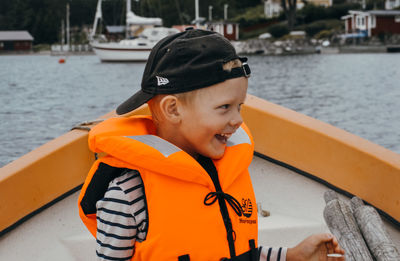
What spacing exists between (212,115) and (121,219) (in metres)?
0.31

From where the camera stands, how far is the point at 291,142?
2746 mm

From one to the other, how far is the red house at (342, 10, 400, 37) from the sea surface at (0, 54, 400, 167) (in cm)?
1448

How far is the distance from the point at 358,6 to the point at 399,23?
400 inches

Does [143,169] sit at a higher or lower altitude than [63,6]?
lower

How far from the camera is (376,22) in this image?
5050cm

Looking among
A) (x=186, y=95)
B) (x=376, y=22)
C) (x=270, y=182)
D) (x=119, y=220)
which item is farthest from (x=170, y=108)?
(x=376, y=22)

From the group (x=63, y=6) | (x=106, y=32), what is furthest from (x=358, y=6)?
(x=63, y=6)

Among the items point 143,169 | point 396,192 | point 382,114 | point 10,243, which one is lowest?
point 382,114

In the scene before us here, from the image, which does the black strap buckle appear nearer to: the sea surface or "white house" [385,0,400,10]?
the sea surface

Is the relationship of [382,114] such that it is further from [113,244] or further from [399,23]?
[399,23]

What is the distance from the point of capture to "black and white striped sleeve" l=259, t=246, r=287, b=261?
1.47 metres

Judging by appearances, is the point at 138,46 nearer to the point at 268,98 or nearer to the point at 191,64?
the point at 268,98

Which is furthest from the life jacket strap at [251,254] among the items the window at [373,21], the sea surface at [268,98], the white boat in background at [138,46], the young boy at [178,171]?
the window at [373,21]

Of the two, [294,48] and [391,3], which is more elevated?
[391,3]
